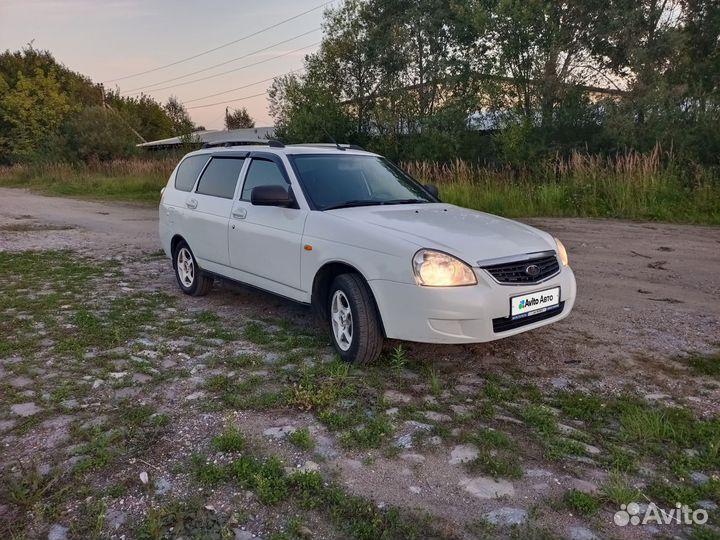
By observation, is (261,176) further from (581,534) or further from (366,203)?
(581,534)

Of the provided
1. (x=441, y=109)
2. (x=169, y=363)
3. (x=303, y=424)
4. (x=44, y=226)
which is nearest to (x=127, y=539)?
(x=303, y=424)

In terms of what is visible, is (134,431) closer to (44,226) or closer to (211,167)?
(211,167)

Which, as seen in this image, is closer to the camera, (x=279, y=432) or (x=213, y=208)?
(x=279, y=432)

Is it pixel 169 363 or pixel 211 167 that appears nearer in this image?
pixel 169 363

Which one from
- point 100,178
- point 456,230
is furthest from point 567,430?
point 100,178

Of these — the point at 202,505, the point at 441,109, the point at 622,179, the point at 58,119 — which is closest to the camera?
the point at 202,505

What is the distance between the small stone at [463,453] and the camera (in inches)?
119

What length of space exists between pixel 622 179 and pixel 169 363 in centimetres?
1149

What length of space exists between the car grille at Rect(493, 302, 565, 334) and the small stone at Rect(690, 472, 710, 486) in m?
1.47

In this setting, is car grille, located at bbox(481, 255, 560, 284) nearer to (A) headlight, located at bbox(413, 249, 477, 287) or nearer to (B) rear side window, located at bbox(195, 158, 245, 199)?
(A) headlight, located at bbox(413, 249, 477, 287)

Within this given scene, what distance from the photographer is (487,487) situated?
2773mm

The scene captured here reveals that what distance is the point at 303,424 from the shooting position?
3424 millimetres

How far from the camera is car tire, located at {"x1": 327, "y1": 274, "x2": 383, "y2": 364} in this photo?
13.6ft

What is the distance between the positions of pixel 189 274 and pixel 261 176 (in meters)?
1.81
